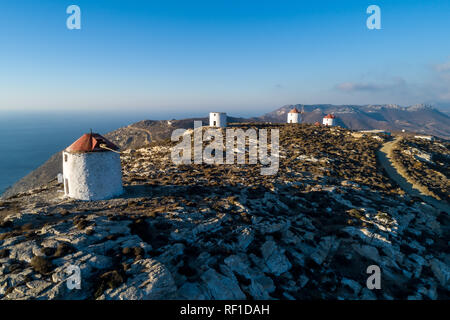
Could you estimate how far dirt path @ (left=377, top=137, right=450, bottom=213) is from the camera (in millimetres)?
29380

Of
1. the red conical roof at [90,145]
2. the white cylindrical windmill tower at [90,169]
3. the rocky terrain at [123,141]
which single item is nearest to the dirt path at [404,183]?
the white cylindrical windmill tower at [90,169]

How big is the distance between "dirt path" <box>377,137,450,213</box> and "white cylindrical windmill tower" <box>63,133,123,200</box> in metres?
37.9

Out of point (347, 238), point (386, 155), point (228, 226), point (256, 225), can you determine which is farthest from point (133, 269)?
point (386, 155)

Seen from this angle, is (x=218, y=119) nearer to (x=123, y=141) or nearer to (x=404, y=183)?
(x=404, y=183)

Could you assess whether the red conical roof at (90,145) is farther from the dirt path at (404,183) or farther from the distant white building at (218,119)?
the dirt path at (404,183)

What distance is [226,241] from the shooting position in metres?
15.4

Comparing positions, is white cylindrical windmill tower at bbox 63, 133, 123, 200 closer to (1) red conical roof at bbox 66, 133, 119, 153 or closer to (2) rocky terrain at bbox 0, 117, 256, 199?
(1) red conical roof at bbox 66, 133, 119, 153

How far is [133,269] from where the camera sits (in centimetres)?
1164

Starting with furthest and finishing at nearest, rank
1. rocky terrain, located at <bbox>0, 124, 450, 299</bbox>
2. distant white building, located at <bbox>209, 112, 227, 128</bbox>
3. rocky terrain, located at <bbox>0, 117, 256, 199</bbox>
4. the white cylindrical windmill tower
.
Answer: rocky terrain, located at <bbox>0, 117, 256, 199</bbox>, distant white building, located at <bbox>209, 112, 227, 128</bbox>, the white cylindrical windmill tower, rocky terrain, located at <bbox>0, 124, 450, 299</bbox>

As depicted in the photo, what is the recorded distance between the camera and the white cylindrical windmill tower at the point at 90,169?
20.1 metres

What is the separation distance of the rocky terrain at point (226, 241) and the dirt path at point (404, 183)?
378 centimetres

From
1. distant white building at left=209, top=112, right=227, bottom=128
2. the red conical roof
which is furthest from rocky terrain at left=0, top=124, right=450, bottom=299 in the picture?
distant white building at left=209, top=112, right=227, bottom=128

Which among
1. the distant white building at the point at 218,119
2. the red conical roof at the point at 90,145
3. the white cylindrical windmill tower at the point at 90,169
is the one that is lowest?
the white cylindrical windmill tower at the point at 90,169

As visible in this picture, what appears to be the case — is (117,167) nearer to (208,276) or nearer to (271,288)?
(208,276)
